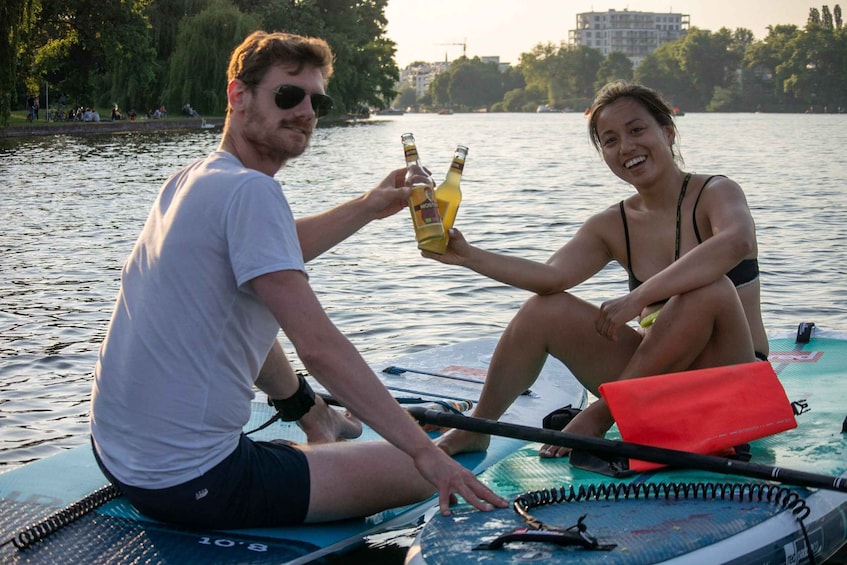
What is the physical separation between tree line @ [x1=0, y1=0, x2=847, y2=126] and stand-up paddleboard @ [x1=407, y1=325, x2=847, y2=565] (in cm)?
2571

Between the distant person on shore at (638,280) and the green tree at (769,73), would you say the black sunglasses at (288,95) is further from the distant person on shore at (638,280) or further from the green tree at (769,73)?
the green tree at (769,73)

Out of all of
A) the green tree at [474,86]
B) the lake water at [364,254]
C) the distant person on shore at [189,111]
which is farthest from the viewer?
the green tree at [474,86]

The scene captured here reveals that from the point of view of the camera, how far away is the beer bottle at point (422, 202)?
3.91 meters

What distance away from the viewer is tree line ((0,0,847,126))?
1683 inches

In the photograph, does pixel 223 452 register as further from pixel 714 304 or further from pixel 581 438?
pixel 714 304

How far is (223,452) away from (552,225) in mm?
12970

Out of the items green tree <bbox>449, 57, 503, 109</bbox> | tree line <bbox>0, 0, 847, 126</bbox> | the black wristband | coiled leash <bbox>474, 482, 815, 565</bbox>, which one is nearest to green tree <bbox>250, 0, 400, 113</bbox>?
tree line <bbox>0, 0, 847, 126</bbox>

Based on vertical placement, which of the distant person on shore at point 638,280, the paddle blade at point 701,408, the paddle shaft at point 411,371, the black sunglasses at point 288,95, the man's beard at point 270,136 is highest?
the black sunglasses at point 288,95

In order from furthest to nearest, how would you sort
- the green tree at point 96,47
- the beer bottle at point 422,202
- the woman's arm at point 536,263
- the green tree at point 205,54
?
the green tree at point 96,47, the green tree at point 205,54, the woman's arm at point 536,263, the beer bottle at point 422,202

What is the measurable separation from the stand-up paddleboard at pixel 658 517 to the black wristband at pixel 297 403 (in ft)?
2.51

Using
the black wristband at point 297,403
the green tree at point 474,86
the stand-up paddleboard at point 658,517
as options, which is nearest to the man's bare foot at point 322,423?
the black wristband at point 297,403

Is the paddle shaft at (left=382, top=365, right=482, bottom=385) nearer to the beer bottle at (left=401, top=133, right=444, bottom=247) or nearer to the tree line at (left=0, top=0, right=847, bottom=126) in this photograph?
the beer bottle at (left=401, top=133, right=444, bottom=247)

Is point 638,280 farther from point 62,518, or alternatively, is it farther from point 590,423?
point 62,518

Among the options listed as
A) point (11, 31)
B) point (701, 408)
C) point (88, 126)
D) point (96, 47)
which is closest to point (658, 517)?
point (701, 408)
